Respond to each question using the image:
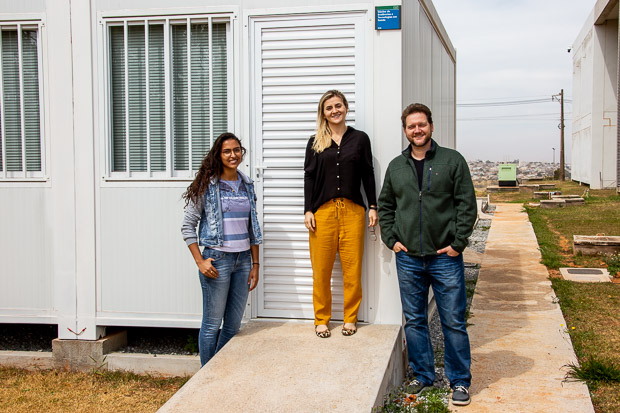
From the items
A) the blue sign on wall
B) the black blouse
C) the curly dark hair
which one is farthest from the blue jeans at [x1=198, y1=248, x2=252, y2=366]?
the blue sign on wall

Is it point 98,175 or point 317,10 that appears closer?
point 317,10

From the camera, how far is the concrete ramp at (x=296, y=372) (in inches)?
147

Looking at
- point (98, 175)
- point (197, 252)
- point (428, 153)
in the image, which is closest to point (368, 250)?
point (428, 153)

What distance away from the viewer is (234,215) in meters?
4.66

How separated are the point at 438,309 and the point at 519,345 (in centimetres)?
176

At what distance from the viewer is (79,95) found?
562 centimetres

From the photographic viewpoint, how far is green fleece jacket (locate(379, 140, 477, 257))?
4.29 metres

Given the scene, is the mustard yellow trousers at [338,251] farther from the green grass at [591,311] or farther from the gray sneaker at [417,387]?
the green grass at [591,311]

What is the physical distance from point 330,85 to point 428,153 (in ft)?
4.02

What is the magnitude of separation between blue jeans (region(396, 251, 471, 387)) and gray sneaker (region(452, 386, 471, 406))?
4 cm

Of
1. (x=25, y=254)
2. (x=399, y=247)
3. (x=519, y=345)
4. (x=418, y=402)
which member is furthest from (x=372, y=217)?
(x=25, y=254)

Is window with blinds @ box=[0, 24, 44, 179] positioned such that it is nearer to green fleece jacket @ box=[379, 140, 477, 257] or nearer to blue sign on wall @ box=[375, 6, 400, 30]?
blue sign on wall @ box=[375, 6, 400, 30]

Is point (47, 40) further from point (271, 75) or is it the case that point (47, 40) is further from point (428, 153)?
point (428, 153)

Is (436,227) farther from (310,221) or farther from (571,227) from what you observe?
(571,227)
